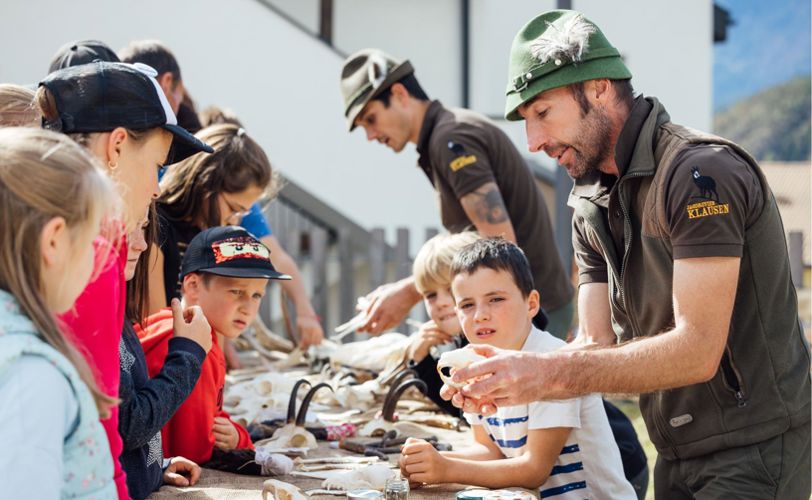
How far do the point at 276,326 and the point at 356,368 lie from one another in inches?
220

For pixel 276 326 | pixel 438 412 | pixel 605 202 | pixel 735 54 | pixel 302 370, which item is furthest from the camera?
pixel 735 54

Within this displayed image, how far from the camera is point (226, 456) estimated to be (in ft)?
9.90

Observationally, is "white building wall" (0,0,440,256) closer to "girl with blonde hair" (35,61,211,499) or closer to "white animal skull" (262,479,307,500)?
"girl with blonde hair" (35,61,211,499)

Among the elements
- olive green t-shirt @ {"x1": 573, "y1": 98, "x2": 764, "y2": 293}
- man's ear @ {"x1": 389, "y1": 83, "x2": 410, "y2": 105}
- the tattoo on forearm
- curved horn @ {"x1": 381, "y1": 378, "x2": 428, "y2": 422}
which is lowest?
curved horn @ {"x1": 381, "y1": 378, "x2": 428, "y2": 422}

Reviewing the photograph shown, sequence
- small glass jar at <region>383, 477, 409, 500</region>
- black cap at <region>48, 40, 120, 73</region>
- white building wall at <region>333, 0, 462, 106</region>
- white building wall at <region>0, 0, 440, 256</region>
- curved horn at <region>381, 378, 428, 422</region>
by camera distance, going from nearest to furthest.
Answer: small glass jar at <region>383, 477, 409, 500</region> < curved horn at <region>381, 378, 428, 422</region> < black cap at <region>48, 40, 120, 73</region> < white building wall at <region>0, 0, 440, 256</region> < white building wall at <region>333, 0, 462, 106</region>

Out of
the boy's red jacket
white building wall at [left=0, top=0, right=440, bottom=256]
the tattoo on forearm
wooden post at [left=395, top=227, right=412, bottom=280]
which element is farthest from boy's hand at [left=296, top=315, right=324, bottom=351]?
white building wall at [left=0, top=0, right=440, bottom=256]

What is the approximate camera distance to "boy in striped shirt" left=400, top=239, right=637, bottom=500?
2811mm

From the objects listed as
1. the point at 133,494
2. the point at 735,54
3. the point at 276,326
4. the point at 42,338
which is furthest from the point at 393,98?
the point at 735,54

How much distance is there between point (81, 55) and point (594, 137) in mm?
2045

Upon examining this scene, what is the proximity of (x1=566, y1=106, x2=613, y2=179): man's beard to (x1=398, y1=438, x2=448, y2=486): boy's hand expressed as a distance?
893 millimetres

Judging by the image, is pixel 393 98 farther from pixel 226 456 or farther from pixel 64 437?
pixel 64 437

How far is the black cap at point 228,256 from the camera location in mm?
3340

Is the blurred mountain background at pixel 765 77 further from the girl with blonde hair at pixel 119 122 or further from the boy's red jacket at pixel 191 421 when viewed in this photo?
the girl with blonde hair at pixel 119 122

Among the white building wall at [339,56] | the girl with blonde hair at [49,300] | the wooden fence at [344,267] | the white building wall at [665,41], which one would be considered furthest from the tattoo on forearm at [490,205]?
the white building wall at [665,41]
